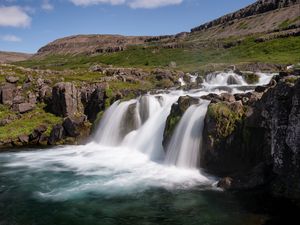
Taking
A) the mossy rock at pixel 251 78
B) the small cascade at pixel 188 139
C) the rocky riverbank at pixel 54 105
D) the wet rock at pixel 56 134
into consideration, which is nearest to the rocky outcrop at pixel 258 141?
the small cascade at pixel 188 139

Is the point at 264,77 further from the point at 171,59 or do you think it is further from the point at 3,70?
the point at 171,59

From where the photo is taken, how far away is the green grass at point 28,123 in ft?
185

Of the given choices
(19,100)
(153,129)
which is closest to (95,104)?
(19,100)

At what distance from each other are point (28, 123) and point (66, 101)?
22.6 feet

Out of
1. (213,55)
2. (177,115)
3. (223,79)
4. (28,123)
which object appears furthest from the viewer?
(213,55)

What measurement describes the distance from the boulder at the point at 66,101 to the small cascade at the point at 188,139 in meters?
29.3

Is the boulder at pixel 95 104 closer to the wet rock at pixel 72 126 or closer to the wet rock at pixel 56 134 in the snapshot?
the wet rock at pixel 72 126

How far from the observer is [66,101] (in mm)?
62562

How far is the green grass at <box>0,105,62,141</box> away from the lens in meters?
56.3

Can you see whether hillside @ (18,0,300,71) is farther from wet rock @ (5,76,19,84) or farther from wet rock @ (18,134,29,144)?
wet rock @ (18,134,29,144)

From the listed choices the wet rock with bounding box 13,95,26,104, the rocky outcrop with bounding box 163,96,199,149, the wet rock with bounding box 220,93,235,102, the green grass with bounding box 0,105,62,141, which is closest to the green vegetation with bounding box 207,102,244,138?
the wet rock with bounding box 220,93,235,102

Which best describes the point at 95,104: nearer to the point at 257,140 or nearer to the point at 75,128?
the point at 75,128

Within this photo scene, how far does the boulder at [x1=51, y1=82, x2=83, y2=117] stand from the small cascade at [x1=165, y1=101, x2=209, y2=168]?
29.3m

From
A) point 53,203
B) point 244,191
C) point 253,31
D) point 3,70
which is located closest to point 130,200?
point 53,203
